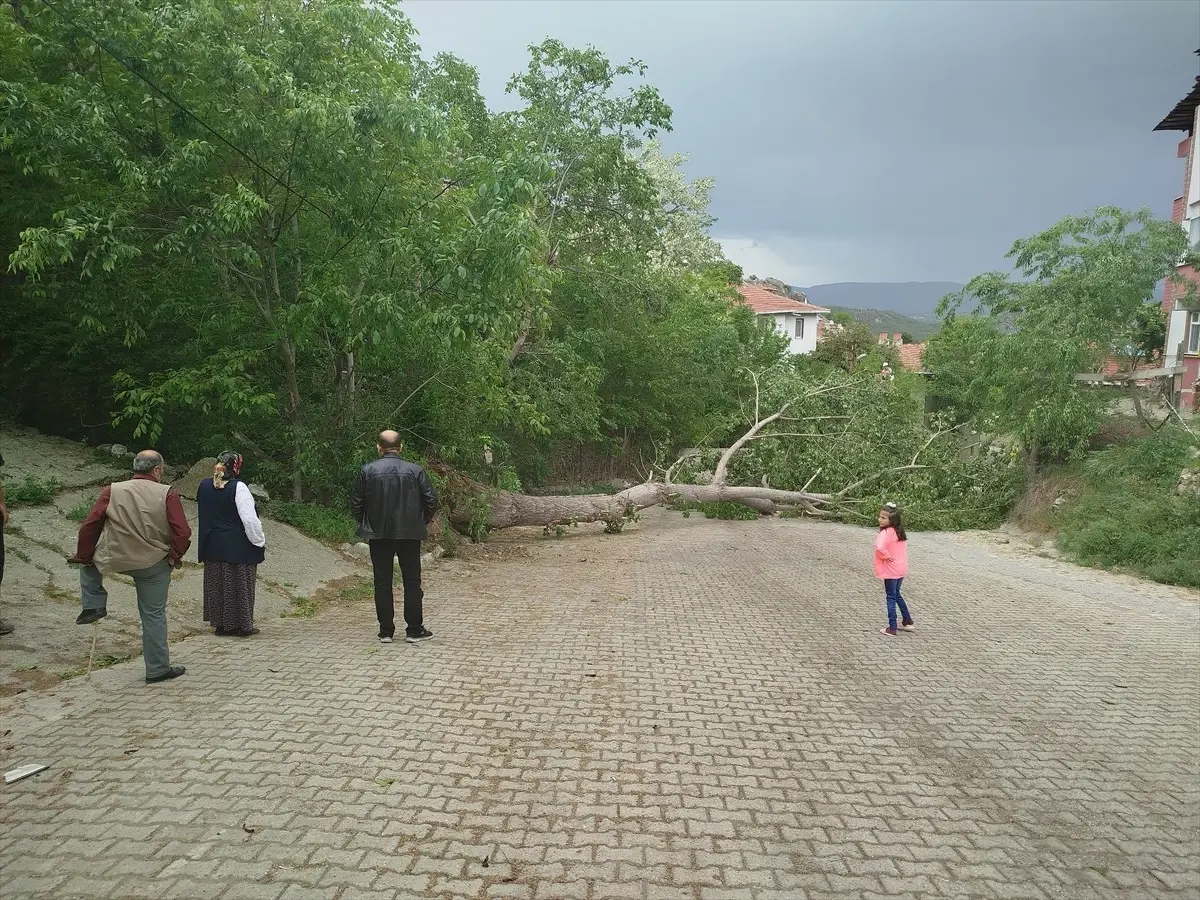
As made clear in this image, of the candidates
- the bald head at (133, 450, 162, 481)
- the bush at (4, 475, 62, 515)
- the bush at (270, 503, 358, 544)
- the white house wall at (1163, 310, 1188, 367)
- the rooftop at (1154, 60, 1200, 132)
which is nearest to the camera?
the bald head at (133, 450, 162, 481)

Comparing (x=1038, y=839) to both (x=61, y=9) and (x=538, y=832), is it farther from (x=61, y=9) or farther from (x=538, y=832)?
(x=61, y=9)

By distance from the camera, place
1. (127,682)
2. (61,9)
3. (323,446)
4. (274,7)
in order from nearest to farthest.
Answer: (127,682)
(61,9)
(274,7)
(323,446)

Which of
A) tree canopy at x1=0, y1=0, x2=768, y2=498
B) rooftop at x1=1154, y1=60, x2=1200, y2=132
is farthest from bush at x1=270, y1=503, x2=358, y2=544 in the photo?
rooftop at x1=1154, y1=60, x2=1200, y2=132

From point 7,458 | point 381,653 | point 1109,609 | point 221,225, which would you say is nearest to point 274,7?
point 221,225

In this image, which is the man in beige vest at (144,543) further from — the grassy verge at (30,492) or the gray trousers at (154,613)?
the grassy verge at (30,492)

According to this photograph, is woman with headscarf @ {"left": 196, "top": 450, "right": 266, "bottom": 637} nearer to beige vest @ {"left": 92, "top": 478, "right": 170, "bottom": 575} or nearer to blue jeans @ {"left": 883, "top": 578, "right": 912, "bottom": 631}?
beige vest @ {"left": 92, "top": 478, "right": 170, "bottom": 575}

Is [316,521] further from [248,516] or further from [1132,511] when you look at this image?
[1132,511]

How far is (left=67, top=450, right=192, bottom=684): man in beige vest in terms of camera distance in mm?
5254

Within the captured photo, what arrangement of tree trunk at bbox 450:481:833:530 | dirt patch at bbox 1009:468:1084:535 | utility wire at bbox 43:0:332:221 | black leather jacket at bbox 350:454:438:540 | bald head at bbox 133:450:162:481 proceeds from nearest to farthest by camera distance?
bald head at bbox 133:450:162:481 → black leather jacket at bbox 350:454:438:540 → utility wire at bbox 43:0:332:221 → tree trunk at bbox 450:481:833:530 → dirt patch at bbox 1009:468:1084:535

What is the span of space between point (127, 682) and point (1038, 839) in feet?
18.2

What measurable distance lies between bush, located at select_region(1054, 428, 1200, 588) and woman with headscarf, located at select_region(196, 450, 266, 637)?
12.1 metres

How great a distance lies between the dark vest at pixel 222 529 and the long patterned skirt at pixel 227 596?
0.15 metres

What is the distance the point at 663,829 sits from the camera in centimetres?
368

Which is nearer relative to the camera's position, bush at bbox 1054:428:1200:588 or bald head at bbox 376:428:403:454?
bald head at bbox 376:428:403:454
